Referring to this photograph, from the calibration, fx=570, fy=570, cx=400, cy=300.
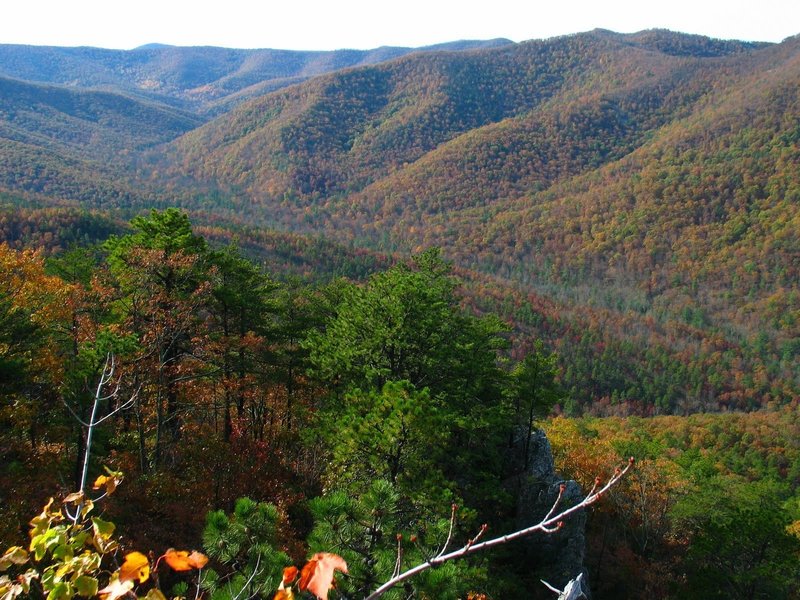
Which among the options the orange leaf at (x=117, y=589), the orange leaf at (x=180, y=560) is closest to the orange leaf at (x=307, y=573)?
the orange leaf at (x=180, y=560)

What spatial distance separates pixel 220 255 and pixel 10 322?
6.82m

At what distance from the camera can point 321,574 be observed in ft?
8.13

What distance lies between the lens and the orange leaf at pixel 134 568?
8.93 feet

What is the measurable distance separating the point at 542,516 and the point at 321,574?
19.1m

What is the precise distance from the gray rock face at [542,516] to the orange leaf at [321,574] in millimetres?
17370

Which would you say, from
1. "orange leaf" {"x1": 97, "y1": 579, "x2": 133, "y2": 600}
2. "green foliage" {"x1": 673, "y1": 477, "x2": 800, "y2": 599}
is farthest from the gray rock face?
"orange leaf" {"x1": 97, "y1": 579, "x2": 133, "y2": 600}

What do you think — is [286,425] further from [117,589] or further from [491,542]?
[491,542]

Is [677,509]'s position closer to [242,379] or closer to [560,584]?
[560,584]

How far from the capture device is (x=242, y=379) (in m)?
19.4

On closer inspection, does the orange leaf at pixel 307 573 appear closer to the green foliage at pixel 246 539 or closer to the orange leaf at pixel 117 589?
the orange leaf at pixel 117 589

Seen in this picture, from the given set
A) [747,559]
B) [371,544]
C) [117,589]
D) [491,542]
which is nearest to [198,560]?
[117,589]

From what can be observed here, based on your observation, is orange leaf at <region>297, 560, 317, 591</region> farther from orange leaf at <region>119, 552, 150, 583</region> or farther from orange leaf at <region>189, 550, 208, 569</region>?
orange leaf at <region>119, 552, 150, 583</region>

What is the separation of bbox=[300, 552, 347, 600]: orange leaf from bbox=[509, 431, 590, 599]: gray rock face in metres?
17.4

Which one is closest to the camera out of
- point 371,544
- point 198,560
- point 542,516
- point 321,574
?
point 321,574
